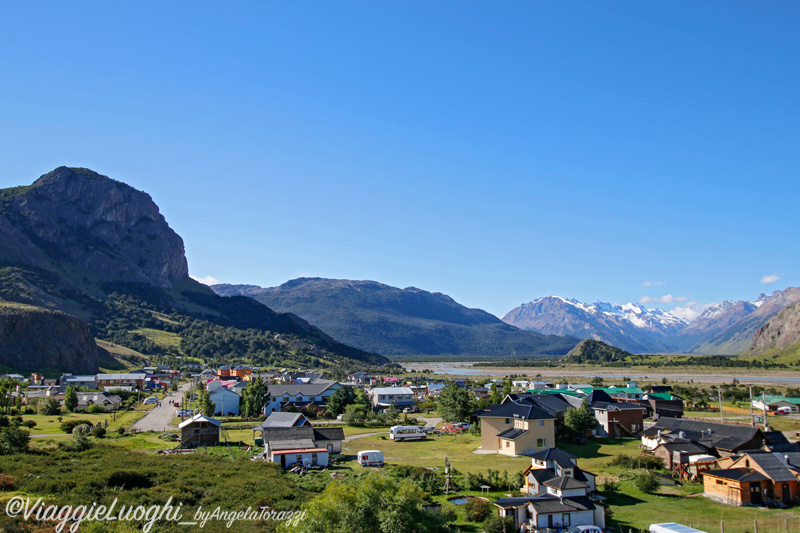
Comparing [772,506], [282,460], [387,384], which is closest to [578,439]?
[772,506]

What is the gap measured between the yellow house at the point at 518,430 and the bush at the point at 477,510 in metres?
18.2

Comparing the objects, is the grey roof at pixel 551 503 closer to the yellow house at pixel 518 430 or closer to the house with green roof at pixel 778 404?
the yellow house at pixel 518 430

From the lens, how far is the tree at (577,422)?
50.2 meters

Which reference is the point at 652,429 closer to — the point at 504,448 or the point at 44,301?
the point at 504,448

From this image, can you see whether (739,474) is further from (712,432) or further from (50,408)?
(50,408)

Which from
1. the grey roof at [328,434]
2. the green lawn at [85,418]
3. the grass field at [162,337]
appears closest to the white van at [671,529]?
the grey roof at [328,434]

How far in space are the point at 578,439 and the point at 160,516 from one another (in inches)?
1516

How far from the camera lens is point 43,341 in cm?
12194

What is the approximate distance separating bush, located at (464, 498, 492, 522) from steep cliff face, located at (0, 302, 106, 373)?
123192 millimetres

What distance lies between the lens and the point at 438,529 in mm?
21922

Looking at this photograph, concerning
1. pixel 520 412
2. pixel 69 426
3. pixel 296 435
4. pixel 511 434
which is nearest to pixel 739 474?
pixel 511 434

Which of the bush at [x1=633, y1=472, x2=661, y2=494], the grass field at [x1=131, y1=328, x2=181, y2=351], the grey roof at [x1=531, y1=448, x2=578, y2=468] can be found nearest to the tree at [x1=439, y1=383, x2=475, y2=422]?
the grey roof at [x1=531, y1=448, x2=578, y2=468]

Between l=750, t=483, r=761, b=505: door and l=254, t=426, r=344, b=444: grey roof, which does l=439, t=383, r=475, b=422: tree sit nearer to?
l=254, t=426, r=344, b=444: grey roof

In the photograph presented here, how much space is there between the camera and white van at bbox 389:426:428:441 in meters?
52.2
